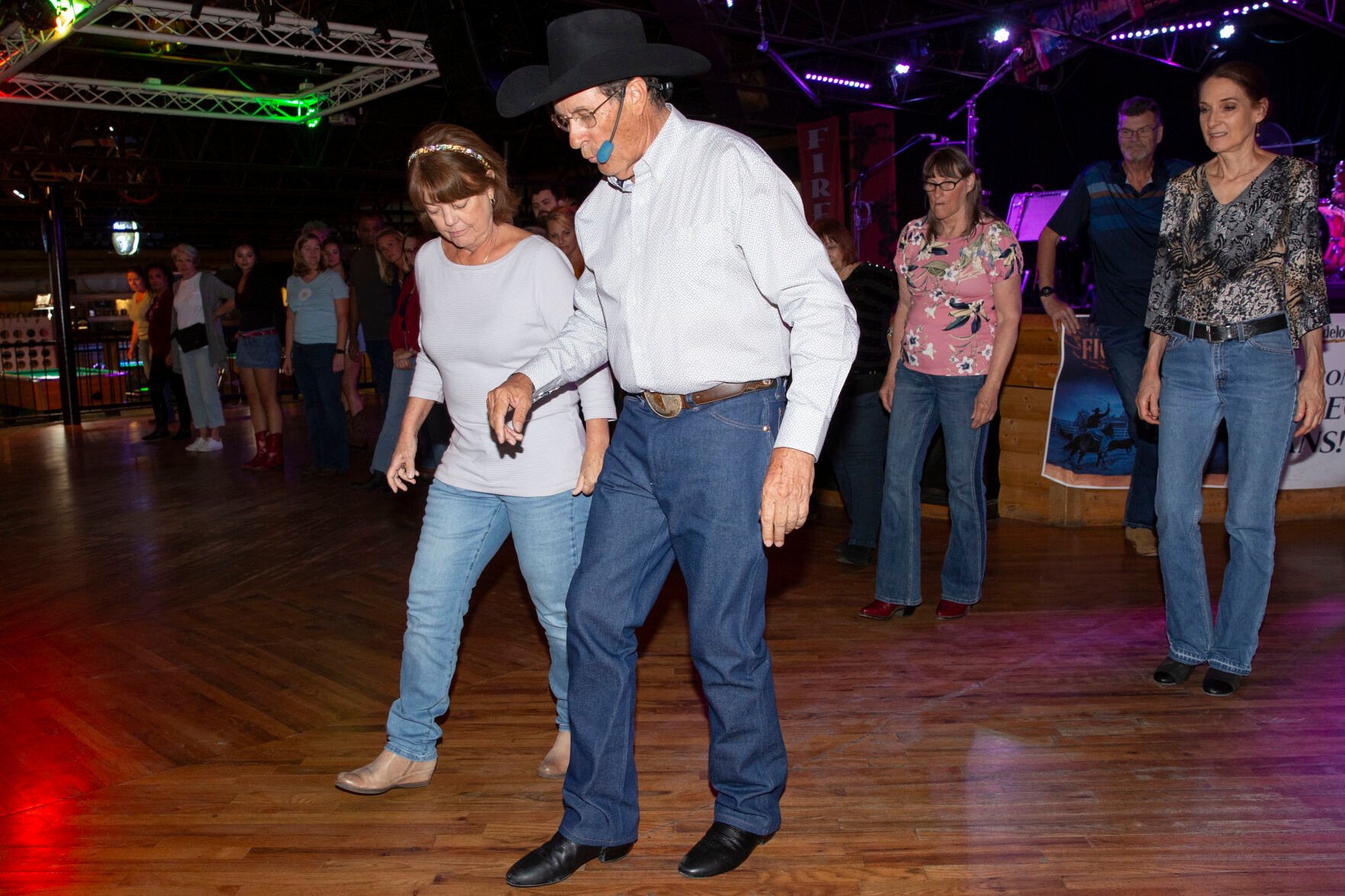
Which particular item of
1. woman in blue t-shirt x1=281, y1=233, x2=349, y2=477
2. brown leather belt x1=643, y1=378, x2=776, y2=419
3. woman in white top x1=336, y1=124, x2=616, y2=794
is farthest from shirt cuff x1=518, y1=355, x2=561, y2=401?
woman in blue t-shirt x1=281, y1=233, x2=349, y2=477

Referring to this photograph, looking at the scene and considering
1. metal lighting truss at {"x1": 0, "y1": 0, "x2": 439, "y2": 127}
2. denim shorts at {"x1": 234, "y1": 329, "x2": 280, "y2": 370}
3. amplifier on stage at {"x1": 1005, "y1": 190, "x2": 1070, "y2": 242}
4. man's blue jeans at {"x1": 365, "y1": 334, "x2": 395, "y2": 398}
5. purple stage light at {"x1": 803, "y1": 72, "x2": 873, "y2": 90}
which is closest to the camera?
man's blue jeans at {"x1": 365, "y1": 334, "x2": 395, "y2": 398}

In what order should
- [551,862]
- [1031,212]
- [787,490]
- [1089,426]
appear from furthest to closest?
1. [1031,212]
2. [1089,426]
3. [551,862]
4. [787,490]

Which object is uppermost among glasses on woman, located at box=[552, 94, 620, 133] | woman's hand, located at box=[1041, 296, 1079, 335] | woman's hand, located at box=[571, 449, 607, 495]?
glasses on woman, located at box=[552, 94, 620, 133]

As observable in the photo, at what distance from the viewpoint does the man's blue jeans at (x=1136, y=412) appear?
429 centimetres

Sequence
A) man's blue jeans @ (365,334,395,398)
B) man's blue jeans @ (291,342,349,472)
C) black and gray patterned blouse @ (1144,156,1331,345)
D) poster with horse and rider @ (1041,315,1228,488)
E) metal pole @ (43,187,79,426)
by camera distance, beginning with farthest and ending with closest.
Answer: metal pole @ (43,187,79,426)
man's blue jeans @ (291,342,349,472)
man's blue jeans @ (365,334,395,398)
poster with horse and rider @ (1041,315,1228,488)
black and gray patterned blouse @ (1144,156,1331,345)

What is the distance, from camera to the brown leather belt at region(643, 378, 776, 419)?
1.95 metres

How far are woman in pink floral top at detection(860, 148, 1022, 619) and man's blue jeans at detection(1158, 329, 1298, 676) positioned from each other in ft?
2.03

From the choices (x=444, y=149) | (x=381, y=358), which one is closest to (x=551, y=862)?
(x=444, y=149)

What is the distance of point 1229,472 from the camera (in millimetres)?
2891

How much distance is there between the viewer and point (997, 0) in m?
11.5

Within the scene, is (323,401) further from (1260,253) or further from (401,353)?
(1260,253)

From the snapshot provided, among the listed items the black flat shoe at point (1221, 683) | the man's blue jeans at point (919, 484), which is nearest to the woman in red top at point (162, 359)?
the man's blue jeans at point (919, 484)

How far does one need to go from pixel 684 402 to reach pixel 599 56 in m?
0.61

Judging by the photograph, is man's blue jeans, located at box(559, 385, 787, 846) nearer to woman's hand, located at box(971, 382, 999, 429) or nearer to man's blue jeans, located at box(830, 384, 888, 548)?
woman's hand, located at box(971, 382, 999, 429)
